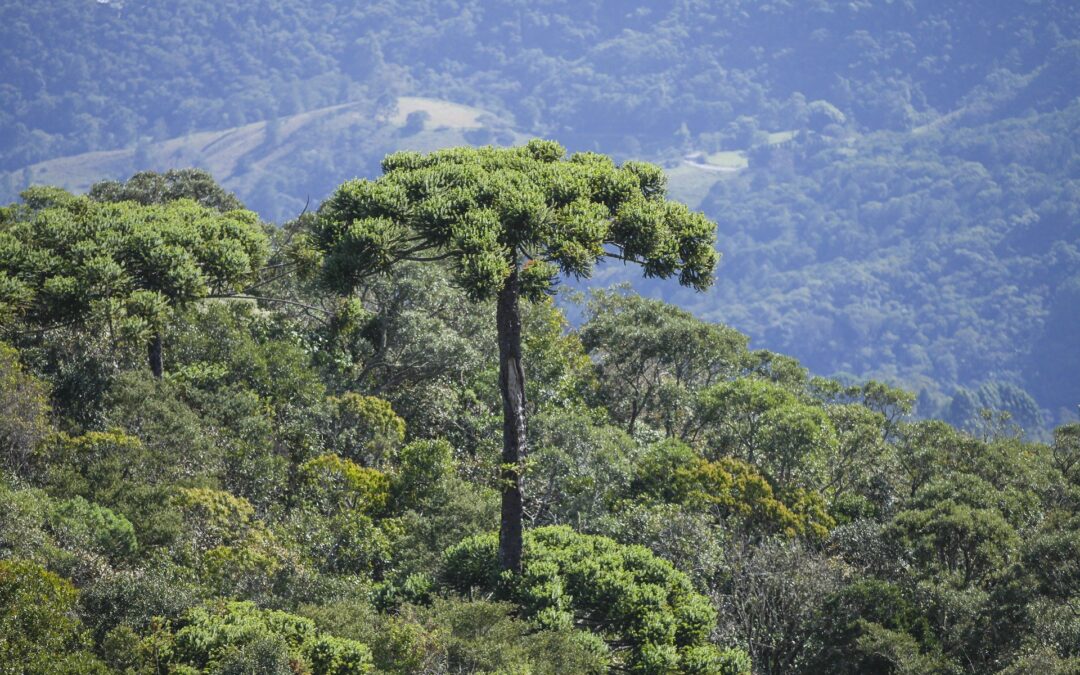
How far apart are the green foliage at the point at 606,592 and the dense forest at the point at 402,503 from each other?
55 millimetres

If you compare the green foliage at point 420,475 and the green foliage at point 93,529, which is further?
the green foliage at point 420,475

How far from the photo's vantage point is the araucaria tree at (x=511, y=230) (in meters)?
19.0

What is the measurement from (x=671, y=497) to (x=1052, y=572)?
9947mm

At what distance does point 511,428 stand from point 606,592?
11.3ft

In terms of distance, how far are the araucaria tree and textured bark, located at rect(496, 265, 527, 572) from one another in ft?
0.06

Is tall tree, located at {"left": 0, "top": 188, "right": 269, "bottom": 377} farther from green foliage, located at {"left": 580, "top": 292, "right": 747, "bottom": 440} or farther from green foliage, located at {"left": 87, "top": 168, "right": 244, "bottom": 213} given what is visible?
green foliage, located at {"left": 87, "top": 168, "right": 244, "bottom": 213}

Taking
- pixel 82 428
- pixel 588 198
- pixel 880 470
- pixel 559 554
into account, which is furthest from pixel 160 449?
pixel 880 470

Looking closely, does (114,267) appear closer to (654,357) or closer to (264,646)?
(264,646)

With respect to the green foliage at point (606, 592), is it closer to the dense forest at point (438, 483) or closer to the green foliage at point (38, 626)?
the dense forest at point (438, 483)

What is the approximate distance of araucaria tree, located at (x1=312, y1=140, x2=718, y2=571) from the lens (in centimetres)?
1902

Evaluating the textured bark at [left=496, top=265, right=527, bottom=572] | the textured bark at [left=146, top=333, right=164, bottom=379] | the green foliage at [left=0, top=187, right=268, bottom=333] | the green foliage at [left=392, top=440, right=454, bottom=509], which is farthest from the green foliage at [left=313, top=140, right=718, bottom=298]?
the textured bark at [left=146, top=333, right=164, bottom=379]

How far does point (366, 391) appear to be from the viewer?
35.3 meters

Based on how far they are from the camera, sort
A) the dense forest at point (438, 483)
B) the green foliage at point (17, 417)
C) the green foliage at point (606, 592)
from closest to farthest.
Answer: the dense forest at point (438, 483) < the green foliage at point (606, 592) < the green foliage at point (17, 417)

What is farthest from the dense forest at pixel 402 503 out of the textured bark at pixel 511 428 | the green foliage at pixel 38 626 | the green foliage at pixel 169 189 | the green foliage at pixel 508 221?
the green foliage at pixel 169 189
